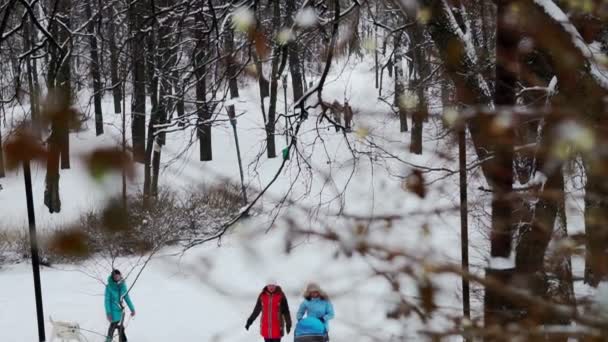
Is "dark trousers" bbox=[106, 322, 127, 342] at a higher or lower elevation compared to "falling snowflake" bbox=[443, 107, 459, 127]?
lower

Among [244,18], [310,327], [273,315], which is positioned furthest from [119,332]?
[244,18]

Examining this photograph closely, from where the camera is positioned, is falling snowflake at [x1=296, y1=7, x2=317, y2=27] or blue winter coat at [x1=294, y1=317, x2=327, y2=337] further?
blue winter coat at [x1=294, y1=317, x2=327, y2=337]

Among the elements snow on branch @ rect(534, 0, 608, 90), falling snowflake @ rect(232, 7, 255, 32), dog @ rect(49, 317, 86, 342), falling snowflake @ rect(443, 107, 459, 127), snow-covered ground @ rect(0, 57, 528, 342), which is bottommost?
dog @ rect(49, 317, 86, 342)

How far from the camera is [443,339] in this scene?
1.33 metres

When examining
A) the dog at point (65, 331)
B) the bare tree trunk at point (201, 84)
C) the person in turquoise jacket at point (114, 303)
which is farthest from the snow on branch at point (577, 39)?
the dog at point (65, 331)

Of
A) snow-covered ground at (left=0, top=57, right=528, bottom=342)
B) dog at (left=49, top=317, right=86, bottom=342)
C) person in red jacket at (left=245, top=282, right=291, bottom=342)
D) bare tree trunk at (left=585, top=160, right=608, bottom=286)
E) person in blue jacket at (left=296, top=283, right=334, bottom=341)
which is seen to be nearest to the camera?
bare tree trunk at (left=585, top=160, right=608, bottom=286)

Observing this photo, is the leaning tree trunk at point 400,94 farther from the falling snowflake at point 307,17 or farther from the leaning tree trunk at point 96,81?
the leaning tree trunk at point 96,81

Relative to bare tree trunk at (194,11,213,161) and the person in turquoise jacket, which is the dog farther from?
bare tree trunk at (194,11,213,161)

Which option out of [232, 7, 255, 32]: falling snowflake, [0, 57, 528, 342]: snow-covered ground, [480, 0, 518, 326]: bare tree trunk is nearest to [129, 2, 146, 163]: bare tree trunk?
[0, 57, 528, 342]: snow-covered ground

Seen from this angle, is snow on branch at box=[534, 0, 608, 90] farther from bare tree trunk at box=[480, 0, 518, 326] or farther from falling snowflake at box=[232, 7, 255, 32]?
falling snowflake at box=[232, 7, 255, 32]

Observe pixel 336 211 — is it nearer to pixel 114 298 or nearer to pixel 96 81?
pixel 96 81

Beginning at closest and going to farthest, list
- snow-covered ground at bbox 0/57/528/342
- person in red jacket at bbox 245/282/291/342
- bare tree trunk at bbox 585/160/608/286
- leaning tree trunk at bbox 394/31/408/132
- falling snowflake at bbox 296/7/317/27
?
bare tree trunk at bbox 585/160/608/286 < snow-covered ground at bbox 0/57/528/342 < leaning tree trunk at bbox 394/31/408/132 < falling snowflake at bbox 296/7/317/27 < person in red jacket at bbox 245/282/291/342

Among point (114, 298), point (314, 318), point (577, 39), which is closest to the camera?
point (577, 39)

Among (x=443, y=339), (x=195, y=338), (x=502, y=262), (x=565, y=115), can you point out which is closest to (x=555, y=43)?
(x=565, y=115)
